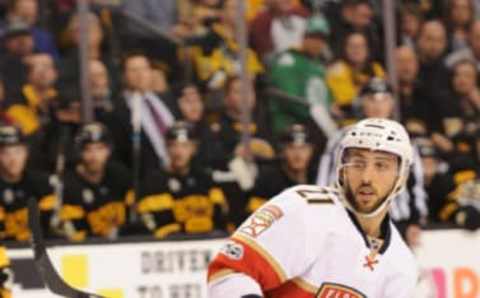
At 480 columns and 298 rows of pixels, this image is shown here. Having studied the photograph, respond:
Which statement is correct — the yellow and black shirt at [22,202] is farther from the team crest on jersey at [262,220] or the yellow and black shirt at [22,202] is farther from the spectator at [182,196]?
the team crest on jersey at [262,220]

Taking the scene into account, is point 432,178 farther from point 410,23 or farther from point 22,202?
point 22,202

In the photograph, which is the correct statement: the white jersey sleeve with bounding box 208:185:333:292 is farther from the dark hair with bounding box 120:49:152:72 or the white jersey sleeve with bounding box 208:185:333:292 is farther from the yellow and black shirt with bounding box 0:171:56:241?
the dark hair with bounding box 120:49:152:72

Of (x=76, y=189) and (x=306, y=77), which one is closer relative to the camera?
(x=76, y=189)

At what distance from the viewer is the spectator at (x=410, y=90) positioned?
858cm

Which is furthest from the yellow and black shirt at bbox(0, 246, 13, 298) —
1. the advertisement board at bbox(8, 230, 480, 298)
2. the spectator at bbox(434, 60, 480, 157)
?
the spectator at bbox(434, 60, 480, 157)

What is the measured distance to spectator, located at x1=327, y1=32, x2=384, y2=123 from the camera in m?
8.42

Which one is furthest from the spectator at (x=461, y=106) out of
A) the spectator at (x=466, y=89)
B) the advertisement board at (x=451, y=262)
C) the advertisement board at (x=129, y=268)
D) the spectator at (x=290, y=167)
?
the advertisement board at (x=129, y=268)

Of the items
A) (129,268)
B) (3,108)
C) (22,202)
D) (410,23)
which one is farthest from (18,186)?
(410,23)

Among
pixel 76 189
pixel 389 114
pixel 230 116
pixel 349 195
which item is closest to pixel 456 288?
pixel 389 114

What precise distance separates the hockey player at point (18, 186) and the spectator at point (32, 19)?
2.40 feet

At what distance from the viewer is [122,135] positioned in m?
7.68

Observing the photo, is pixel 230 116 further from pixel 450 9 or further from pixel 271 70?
pixel 450 9

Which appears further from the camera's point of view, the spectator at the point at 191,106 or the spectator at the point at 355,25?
the spectator at the point at 355,25

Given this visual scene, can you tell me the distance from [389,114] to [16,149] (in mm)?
2006
